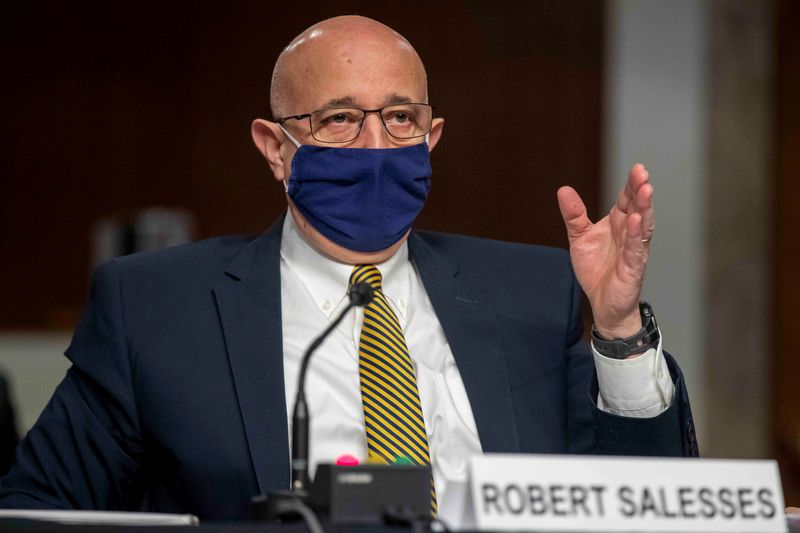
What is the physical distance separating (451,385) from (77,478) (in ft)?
2.16

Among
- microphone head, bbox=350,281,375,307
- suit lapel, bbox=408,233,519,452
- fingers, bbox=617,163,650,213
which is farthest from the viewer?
suit lapel, bbox=408,233,519,452

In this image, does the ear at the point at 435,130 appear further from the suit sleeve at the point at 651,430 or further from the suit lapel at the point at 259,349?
the suit sleeve at the point at 651,430

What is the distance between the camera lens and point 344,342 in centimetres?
215

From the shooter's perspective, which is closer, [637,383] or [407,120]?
[637,383]

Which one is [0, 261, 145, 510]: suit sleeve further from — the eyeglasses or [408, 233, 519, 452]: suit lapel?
[408, 233, 519, 452]: suit lapel

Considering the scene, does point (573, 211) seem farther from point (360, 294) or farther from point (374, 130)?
point (360, 294)

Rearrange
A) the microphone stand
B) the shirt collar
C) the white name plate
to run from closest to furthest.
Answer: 1. the white name plate
2. the microphone stand
3. the shirt collar

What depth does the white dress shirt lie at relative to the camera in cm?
196

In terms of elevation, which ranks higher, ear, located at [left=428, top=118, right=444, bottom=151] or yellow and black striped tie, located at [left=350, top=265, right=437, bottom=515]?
ear, located at [left=428, top=118, right=444, bottom=151]

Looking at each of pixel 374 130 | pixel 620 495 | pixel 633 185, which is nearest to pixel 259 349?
pixel 374 130

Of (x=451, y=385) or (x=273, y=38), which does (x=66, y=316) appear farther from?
(x=451, y=385)

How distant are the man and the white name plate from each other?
1.93ft

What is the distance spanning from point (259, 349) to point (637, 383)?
0.64 metres

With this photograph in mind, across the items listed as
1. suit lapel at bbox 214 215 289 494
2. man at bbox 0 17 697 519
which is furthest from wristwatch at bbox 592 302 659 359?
suit lapel at bbox 214 215 289 494
